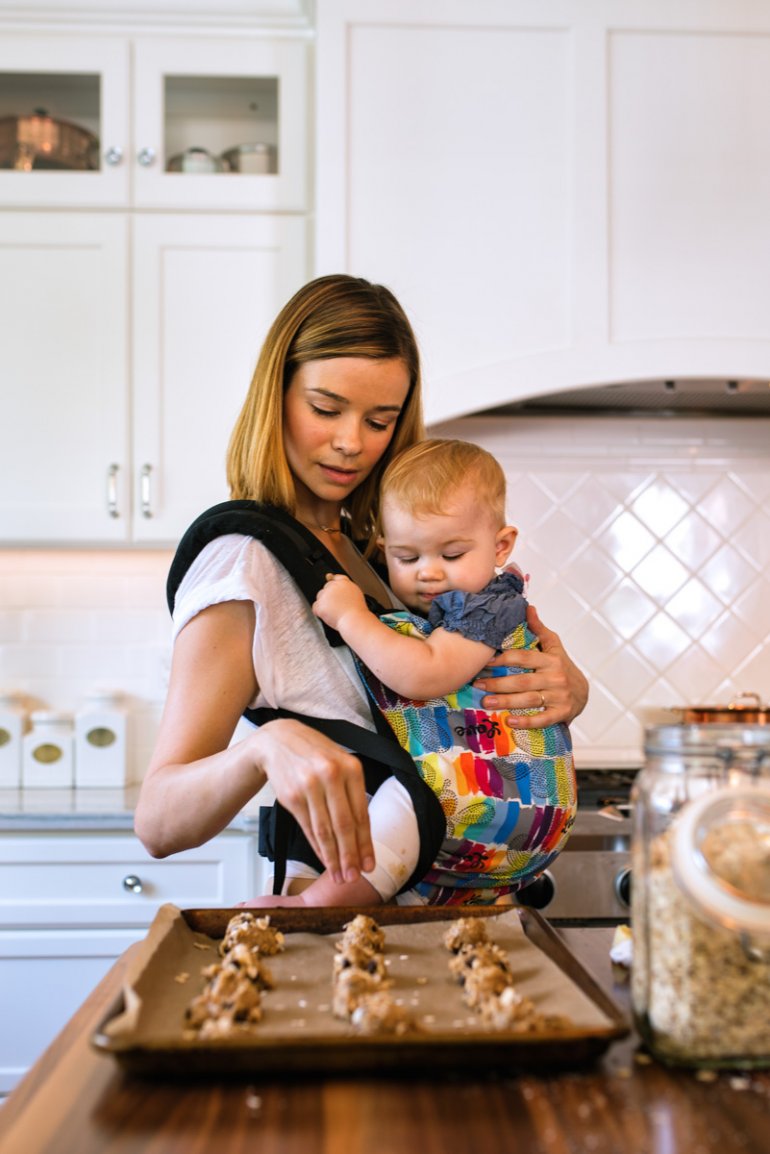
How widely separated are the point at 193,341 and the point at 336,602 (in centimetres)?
162

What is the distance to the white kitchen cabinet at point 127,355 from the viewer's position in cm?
264

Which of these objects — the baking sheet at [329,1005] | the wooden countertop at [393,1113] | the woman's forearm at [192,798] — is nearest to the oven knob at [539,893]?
the woman's forearm at [192,798]

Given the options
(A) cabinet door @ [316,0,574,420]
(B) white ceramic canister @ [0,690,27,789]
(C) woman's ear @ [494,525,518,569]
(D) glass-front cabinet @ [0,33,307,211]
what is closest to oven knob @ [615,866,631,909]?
(C) woman's ear @ [494,525,518,569]

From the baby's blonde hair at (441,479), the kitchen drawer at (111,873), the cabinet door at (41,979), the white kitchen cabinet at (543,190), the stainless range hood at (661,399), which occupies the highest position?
the white kitchen cabinet at (543,190)

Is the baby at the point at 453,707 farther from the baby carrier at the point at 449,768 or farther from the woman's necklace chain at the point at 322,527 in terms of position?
the woman's necklace chain at the point at 322,527

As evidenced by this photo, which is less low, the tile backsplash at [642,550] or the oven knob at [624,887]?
the tile backsplash at [642,550]

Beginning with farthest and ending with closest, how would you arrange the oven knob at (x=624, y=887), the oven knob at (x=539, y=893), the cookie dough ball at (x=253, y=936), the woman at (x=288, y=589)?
the oven knob at (x=624, y=887) → the oven knob at (x=539, y=893) → the woman at (x=288, y=589) → the cookie dough ball at (x=253, y=936)

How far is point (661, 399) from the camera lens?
2.73 meters

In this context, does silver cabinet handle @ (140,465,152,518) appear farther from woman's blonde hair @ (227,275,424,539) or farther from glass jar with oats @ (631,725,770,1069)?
glass jar with oats @ (631,725,770,1069)

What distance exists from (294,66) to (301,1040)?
2489 mm

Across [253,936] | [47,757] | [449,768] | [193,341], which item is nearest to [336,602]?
[449,768]

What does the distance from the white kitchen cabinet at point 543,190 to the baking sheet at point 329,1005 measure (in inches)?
67.3

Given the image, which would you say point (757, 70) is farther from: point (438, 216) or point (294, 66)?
point (294, 66)

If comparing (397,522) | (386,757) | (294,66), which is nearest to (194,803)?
(386,757)
